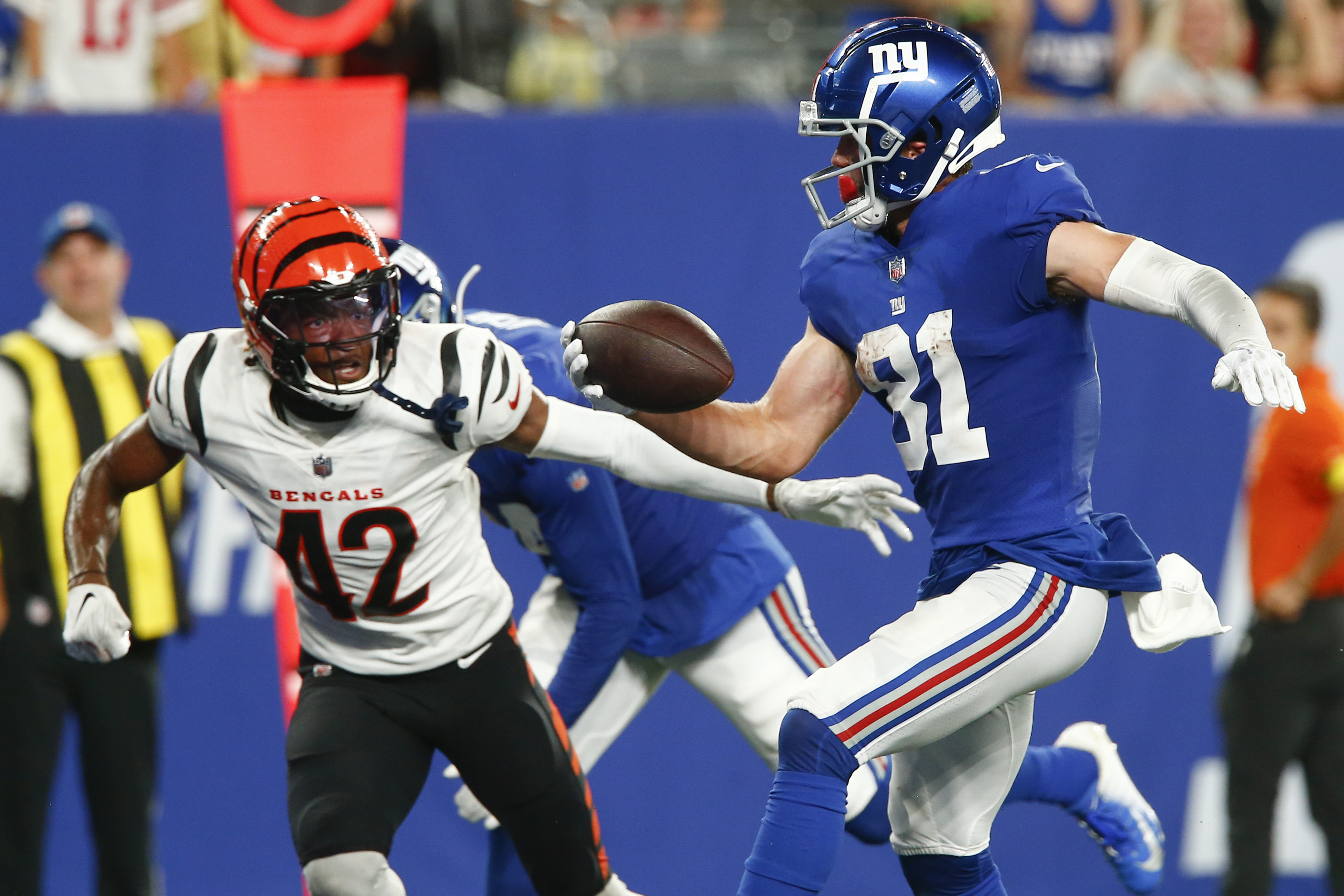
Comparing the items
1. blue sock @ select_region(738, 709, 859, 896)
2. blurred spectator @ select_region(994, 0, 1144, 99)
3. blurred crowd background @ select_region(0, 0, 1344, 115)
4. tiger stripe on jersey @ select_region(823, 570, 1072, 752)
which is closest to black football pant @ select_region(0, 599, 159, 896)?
blurred crowd background @ select_region(0, 0, 1344, 115)

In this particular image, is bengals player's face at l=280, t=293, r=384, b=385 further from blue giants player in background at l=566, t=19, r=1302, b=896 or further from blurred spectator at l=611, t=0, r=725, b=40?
blurred spectator at l=611, t=0, r=725, b=40

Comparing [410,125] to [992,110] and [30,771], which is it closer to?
[30,771]

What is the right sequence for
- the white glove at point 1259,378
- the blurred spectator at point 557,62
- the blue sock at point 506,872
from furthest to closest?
the blurred spectator at point 557,62 < the blue sock at point 506,872 < the white glove at point 1259,378

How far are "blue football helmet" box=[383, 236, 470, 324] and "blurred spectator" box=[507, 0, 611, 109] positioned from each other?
2.60m

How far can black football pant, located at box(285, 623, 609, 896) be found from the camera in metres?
2.82

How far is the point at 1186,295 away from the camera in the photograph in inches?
94.0

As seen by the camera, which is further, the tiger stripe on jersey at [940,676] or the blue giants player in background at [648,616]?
the blue giants player in background at [648,616]

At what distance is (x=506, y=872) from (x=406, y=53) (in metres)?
3.30

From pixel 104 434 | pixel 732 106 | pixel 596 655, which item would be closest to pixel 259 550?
pixel 104 434

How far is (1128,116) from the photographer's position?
4.90m

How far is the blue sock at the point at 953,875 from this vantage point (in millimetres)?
2857

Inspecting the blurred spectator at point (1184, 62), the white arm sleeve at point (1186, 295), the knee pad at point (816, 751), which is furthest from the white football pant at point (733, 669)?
the blurred spectator at point (1184, 62)

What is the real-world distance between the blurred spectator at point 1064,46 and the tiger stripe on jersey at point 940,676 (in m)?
3.78

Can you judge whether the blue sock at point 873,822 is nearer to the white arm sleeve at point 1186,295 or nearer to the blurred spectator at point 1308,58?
the white arm sleeve at point 1186,295
